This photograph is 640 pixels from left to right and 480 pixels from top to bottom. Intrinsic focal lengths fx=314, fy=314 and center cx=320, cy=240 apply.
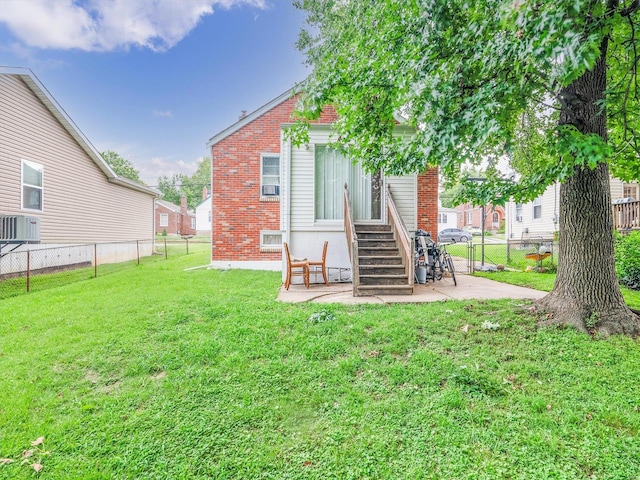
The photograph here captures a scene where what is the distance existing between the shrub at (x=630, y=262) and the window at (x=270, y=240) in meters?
8.62

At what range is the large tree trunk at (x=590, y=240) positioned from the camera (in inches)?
143

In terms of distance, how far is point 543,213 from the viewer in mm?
15516

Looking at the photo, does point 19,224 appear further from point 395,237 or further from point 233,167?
point 395,237

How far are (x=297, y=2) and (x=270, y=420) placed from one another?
12908 millimetres

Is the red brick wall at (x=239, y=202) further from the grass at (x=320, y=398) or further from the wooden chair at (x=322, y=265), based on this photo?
the grass at (x=320, y=398)

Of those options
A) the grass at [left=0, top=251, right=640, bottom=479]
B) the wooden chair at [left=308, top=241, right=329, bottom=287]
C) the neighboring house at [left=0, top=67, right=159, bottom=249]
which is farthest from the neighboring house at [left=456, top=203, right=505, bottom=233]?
the grass at [left=0, top=251, right=640, bottom=479]

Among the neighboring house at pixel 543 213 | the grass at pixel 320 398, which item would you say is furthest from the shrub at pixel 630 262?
the neighboring house at pixel 543 213

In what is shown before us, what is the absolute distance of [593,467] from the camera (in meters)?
1.89

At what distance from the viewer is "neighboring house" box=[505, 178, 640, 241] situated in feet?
44.3

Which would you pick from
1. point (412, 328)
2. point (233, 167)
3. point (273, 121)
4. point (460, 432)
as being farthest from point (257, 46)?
point (460, 432)

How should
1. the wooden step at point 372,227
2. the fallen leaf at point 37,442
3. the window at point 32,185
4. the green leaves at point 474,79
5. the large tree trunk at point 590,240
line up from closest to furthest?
the fallen leaf at point 37,442
the green leaves at point 474,79
the large tree trunk at point 590,240
the wooden step at point 372,227
the window at point 32,185

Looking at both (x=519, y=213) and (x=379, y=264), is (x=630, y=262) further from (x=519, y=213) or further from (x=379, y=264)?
(x=519, y=213)

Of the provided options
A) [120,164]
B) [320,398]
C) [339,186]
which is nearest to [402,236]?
[339,186]

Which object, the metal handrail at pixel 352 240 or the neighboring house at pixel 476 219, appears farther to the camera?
the neighboring house at pixel 476 219
